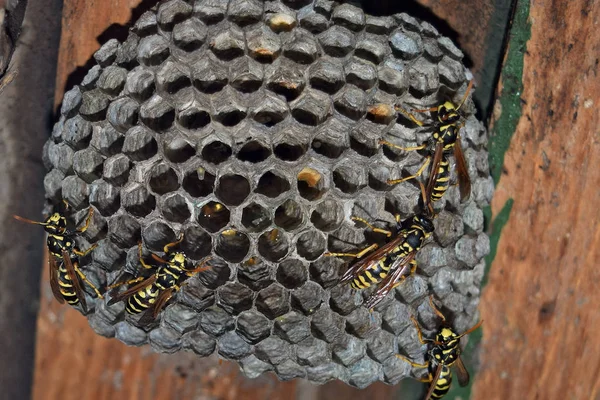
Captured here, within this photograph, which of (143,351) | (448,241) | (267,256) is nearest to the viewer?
(267,256)

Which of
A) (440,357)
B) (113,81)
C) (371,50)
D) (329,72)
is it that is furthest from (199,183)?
(440,357)

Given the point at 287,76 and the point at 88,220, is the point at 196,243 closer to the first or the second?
the point at 88,220

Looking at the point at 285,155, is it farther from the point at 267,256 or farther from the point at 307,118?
the point at 267,256

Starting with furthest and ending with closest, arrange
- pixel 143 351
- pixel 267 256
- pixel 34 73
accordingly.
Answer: pixel 143 351
pixel 34 73
pixel 267 256

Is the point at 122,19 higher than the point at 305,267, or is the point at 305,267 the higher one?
the point at 122,19

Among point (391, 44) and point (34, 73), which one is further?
point (34, 73)

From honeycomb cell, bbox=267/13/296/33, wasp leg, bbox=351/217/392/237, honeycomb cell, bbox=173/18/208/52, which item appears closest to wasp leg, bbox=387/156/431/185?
wasp leg, bbox=351/217/392/237

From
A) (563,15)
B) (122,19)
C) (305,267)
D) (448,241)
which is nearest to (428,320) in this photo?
(448,241)
